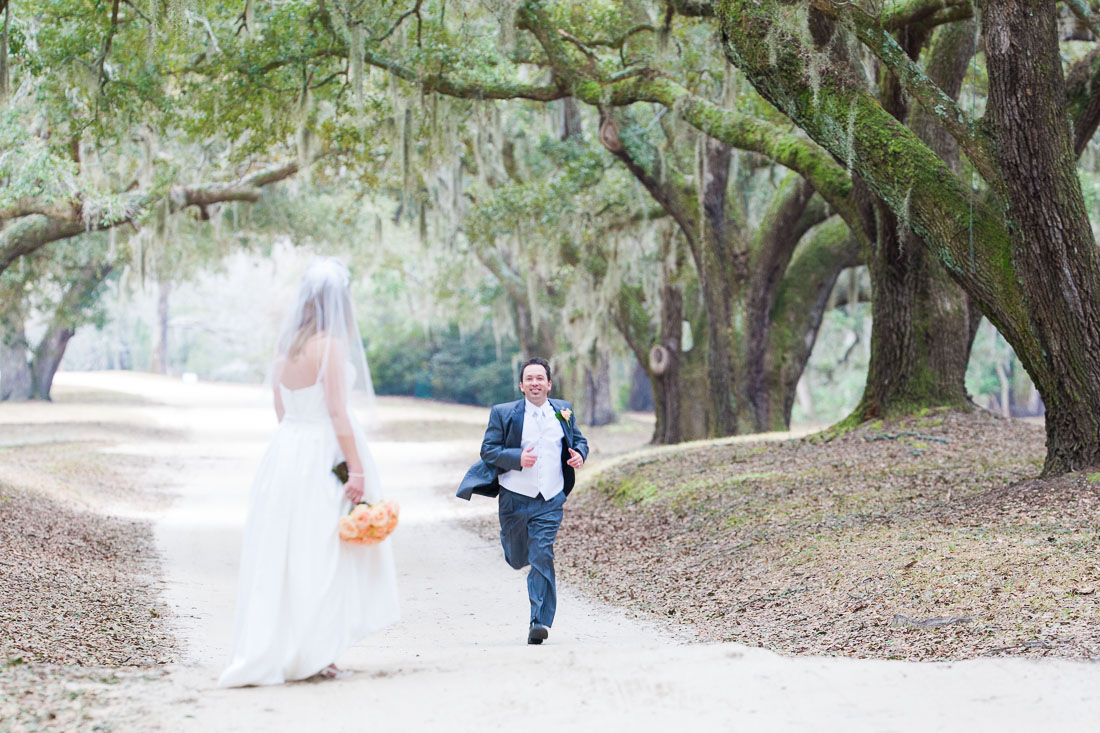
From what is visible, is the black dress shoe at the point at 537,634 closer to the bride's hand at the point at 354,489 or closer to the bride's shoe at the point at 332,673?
the bride's shoe at the point at 332,673

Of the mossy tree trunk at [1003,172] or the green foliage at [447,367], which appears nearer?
the mossy tree trunk at [1003,172]

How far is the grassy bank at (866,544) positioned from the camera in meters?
5.50

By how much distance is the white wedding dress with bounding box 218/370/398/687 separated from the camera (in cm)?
453

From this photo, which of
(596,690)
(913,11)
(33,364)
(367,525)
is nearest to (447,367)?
(33,364)

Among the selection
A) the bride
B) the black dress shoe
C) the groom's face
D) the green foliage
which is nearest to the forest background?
the groom's face

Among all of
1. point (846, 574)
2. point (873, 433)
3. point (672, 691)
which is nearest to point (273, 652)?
point (672, 691)

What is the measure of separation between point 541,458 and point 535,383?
0.41 m

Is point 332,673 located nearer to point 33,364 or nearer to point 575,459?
point 575,459

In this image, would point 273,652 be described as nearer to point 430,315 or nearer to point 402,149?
point 402,149

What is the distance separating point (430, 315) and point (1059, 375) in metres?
30.7

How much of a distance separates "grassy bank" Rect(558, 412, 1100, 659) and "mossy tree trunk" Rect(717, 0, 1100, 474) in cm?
81

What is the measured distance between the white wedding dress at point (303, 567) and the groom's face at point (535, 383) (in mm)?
1454

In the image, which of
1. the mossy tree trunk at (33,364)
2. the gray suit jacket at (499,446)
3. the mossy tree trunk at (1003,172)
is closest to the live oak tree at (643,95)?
the mossy tree trunk at (1003,172)

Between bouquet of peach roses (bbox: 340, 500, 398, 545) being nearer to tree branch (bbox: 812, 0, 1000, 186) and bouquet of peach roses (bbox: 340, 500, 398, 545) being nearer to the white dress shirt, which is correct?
the white dress shirt
